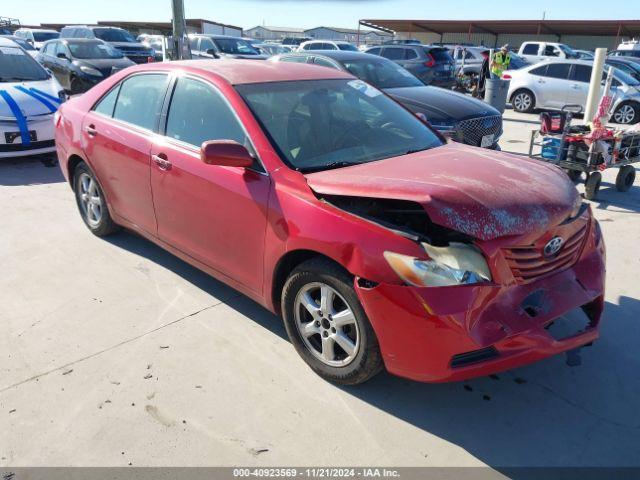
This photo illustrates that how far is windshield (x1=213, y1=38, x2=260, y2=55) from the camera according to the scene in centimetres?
1689

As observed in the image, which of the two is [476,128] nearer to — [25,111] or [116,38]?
[25,111]

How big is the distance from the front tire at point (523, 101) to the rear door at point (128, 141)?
12145mm

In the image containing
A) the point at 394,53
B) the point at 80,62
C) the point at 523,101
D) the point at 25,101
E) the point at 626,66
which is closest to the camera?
the point at 25,101

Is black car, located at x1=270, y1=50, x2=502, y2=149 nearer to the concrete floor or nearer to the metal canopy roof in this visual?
the concrete floor

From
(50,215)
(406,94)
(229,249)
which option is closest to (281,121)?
(229,249)

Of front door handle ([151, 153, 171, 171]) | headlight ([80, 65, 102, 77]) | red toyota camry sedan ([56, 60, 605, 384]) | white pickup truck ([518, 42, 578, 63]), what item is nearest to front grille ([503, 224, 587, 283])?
red toyota camry sedan ([56, 60, 605, 384])

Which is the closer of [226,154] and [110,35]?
[226,154]

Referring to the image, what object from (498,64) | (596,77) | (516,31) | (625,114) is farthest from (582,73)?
(516,31)

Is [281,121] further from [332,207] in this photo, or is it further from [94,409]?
[94,409]

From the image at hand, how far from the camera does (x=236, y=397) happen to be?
9.25ft

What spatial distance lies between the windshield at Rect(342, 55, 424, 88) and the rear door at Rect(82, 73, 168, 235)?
481cm

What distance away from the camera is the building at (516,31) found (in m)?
37.8

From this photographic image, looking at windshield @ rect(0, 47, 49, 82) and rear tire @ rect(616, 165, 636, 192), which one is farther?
windshield @ rect(0, 47, 49, 82)

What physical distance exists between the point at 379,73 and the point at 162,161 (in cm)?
570
